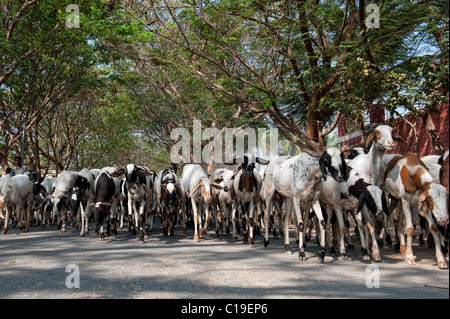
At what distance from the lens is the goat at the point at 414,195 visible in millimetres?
7125

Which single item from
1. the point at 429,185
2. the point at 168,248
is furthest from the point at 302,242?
the point at 168,248

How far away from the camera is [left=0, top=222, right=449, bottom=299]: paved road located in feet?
18.6

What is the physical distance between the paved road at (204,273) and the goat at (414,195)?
0.53m

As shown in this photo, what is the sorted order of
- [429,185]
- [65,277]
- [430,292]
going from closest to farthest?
1. [430,292]
2. [65,277]
3. [429,185]

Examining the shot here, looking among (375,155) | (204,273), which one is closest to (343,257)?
(375,155)

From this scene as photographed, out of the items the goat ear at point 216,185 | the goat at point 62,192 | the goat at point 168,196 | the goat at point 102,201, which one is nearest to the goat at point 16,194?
the goat at point 62,192

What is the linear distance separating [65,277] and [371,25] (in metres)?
9.49

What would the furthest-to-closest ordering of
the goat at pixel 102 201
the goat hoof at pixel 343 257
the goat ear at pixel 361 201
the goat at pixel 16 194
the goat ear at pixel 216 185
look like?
the goat at pixel 16 194 → the goat ear at pixel 216 185 → the goat at pixel 102 201 → the goat hoof at pixel 343 257 → the goat ear at pixel 361 201

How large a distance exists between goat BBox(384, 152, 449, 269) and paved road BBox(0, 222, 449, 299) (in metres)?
0.53

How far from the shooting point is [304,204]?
29.0 feet

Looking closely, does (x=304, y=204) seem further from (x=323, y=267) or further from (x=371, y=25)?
(x=371, y=25)

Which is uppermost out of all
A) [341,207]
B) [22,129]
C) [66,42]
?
[66,42]

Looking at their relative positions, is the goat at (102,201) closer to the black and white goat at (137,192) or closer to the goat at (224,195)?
the black and white goat at (137,192)

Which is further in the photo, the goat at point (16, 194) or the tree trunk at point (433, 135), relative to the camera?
the goat at point (16, 194)
